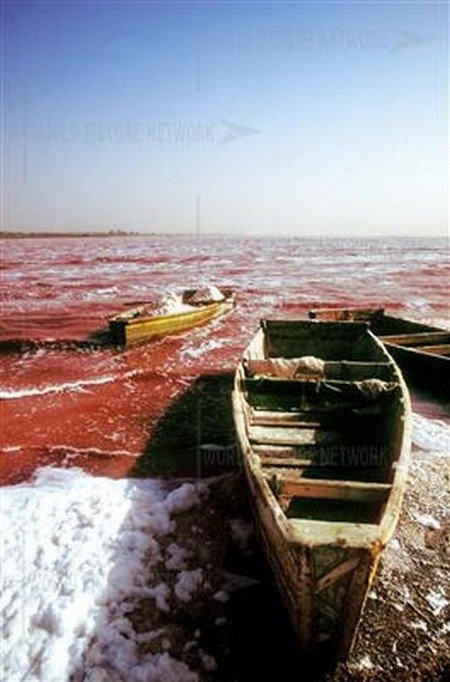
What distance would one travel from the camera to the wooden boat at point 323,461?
3.28 metres

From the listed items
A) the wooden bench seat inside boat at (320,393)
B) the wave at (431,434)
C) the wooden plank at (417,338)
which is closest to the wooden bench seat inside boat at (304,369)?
the wooden bench seat inside boat at (320,393)

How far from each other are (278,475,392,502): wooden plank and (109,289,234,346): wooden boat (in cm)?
939

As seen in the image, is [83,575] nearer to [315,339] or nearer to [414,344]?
[315,339]

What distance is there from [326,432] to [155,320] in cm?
820

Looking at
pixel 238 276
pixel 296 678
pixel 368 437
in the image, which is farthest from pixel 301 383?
pixel 238 276

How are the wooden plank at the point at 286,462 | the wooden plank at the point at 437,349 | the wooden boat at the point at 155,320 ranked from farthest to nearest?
the wooden boat at the point at 155,320, the wooden plank at the point at 437,349, the wooden plank at the point at 286,462

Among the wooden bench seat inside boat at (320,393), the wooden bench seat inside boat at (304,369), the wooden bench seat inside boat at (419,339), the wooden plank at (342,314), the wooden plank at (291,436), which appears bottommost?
the wooden plank at (291,436)

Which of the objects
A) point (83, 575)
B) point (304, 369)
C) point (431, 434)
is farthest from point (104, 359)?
point (83, 575)

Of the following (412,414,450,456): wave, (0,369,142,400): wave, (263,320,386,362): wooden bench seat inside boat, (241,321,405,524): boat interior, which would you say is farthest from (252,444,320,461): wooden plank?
(0,369,142,400): wave

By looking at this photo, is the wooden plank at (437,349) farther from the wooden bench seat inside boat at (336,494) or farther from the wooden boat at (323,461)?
the wooden bench seat inside boat at (336,494)

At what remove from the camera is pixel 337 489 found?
164 inches

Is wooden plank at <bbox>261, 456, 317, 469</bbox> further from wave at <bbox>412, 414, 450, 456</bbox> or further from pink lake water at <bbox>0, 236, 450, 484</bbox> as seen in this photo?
wave at <bbox>412, 414, 450, 456</bbox>

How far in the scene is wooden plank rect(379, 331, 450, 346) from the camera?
10.3 metres

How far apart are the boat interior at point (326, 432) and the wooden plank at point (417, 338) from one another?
1593mm
